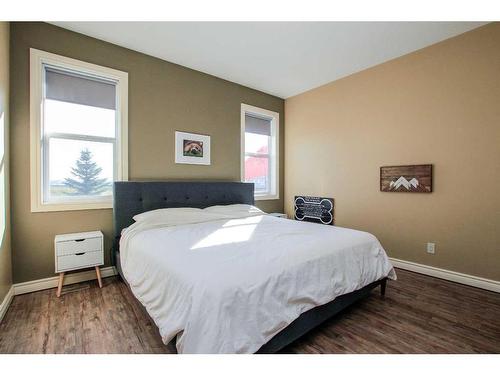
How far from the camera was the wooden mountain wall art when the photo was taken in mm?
2842

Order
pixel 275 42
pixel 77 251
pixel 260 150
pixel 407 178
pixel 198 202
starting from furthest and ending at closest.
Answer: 1. pixel 260 150
2. pixel 198 202
3. pixel 407 178
4. pixel 275 42
5. pixel 77 251

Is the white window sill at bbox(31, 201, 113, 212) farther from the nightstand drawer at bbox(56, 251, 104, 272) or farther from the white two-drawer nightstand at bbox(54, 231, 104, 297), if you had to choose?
the nightstand drawer at bbox(56, 251, 104, 272)

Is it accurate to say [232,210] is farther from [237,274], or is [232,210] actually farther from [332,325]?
[237,274]

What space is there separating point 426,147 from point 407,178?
0.42 m

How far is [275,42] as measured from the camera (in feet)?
9.00

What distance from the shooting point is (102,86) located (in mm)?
2797

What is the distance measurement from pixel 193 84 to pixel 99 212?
213 centimetres

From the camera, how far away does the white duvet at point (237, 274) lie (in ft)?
3.73

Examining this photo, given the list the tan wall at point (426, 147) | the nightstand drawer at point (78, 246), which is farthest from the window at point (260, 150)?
the nightstand drawer at point (78, 246)

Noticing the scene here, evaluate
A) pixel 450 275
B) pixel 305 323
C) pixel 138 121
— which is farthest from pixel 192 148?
pixel 450 275

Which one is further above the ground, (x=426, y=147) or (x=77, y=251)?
(x=426, y=147)

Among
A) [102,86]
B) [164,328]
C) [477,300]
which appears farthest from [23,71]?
[477,300]

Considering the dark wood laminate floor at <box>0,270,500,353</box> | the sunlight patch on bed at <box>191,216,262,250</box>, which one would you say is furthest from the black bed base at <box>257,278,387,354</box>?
the sunlight patch on bed at <box>191,216,262,250</box>
